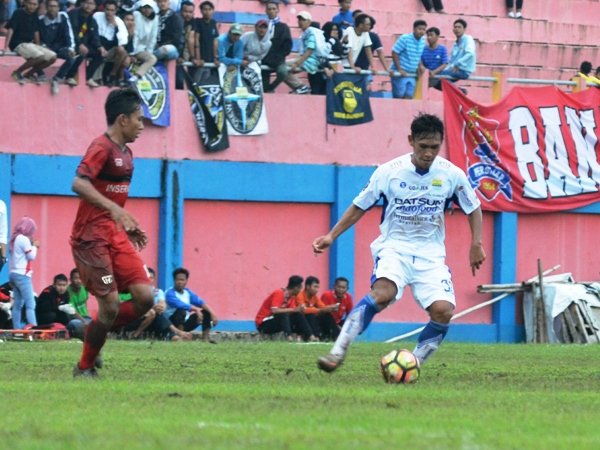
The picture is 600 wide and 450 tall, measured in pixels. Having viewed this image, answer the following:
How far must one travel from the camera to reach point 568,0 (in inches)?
1414

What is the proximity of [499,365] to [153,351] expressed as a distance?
3997 mm

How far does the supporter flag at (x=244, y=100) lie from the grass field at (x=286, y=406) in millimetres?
12462

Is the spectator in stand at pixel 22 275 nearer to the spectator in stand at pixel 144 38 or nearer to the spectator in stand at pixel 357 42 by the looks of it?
the spectator in stand at pixel 144 38

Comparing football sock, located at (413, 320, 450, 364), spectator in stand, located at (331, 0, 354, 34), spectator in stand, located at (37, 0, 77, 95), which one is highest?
spectator in stand, located at (331, 0, 354, 34)

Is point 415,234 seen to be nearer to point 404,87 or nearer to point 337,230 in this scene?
point 337,230

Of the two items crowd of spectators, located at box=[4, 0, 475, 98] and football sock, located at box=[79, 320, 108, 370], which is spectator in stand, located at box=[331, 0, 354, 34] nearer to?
crowd of spectators, located at box=[4, 0, 475, 98]

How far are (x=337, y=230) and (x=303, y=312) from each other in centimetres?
1299

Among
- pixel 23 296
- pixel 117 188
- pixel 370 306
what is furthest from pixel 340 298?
pixel 117 188

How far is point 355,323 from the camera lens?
469 inches

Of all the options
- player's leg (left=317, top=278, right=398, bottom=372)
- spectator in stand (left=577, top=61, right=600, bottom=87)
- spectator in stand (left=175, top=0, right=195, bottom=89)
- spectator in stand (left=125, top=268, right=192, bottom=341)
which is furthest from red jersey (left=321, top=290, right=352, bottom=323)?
player's leg (left=317, top=278, right=398, bottom=372)

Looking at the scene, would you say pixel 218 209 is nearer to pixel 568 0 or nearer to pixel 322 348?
pixel 322 348

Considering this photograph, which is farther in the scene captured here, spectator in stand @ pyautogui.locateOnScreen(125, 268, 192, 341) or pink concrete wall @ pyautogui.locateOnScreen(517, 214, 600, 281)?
pink concrete wall @ pyautogui.locateOnScreen(517, 214, 600, 281)

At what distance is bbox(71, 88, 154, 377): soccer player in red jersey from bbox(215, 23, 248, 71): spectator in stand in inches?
605

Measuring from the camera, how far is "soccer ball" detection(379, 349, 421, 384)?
11.6m
